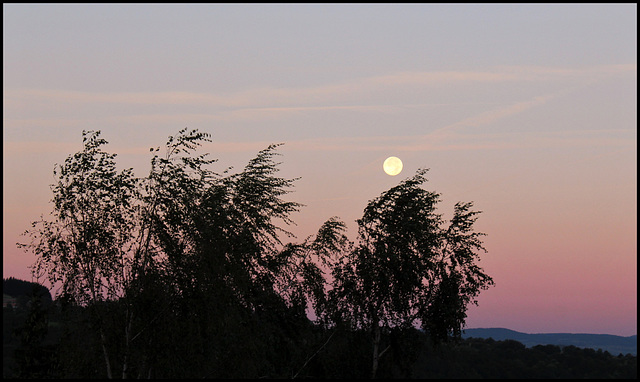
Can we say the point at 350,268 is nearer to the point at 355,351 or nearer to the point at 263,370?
the point at 355,351

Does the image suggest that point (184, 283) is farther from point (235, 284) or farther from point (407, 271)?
point (407, 271)

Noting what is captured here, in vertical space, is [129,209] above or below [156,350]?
above

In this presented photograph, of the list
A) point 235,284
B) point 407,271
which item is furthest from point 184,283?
point 407,271

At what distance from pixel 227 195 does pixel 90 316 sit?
8.69 metres

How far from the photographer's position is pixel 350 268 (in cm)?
3706

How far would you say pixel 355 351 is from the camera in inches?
1490

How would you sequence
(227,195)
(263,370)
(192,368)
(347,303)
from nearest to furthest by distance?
(192,368) < (263,370) < (227,195) < (347,303)

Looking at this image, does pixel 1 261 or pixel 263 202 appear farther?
pixel 263 202

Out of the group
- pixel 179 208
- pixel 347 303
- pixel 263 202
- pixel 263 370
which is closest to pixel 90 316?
pixel 179 208

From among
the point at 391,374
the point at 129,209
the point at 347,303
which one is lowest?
the point at 391,374

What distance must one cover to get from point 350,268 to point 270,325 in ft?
22.8

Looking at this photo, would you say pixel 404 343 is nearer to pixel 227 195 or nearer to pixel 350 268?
pixel 350 268

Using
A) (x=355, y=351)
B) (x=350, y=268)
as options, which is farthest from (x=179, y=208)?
(x=355, y=351)

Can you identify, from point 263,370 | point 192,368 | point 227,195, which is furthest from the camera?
point 227,195
